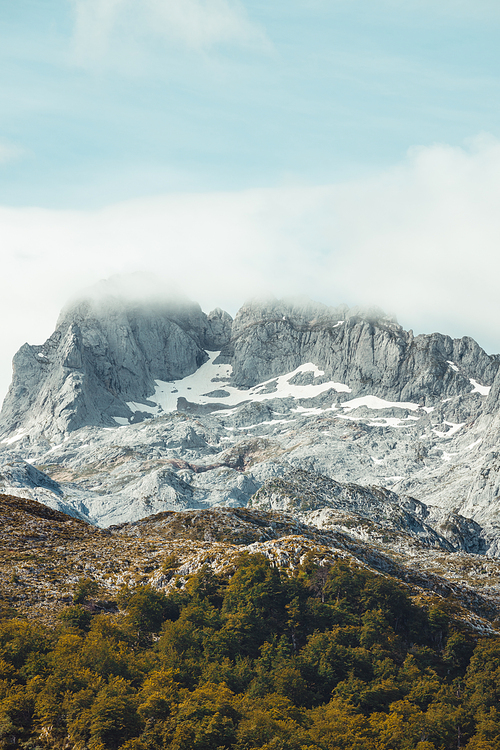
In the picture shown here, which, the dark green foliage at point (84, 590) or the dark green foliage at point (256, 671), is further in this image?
the dark green foliage at point (84, 590)

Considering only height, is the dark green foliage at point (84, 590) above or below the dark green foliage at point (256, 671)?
above

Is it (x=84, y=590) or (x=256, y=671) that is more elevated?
(x=84, y=590)

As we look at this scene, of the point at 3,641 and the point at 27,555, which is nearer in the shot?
the point at 3,641

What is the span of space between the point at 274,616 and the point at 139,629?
22.8 metres

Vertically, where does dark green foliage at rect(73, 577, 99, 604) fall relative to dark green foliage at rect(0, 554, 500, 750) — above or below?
above

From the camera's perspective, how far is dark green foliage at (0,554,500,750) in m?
61.9

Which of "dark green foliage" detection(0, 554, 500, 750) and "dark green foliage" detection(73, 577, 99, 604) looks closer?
"dark green foliage" detection(0, 554, 500, 750)

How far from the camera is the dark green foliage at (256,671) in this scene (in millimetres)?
61875

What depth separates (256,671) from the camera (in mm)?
82938

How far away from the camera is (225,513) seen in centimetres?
15800

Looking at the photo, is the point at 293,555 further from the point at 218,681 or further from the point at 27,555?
the point at 27,555

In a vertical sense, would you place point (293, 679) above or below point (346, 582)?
below

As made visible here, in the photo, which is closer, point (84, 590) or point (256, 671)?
point (256, 671)

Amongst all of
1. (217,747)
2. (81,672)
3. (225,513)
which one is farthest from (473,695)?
(225,513)
